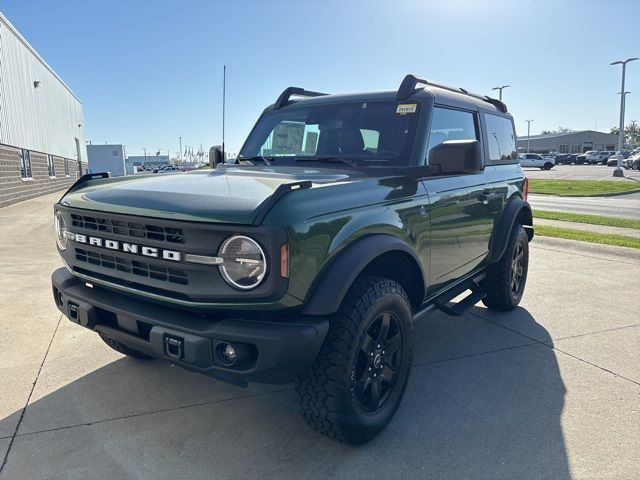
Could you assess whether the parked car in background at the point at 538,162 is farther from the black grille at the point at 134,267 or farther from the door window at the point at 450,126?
the black grille at the point at 134,267

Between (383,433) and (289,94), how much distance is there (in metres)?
2.86

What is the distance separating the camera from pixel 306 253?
2.24 metres

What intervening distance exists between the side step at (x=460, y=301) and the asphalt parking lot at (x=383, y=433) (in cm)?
34

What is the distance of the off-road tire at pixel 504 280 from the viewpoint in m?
4.66

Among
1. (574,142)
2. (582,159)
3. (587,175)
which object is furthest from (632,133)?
(587,175)

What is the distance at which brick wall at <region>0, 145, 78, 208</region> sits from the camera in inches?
616

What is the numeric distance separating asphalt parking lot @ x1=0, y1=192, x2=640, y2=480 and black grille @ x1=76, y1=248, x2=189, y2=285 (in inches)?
37.1

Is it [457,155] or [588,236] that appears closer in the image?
[457,155]

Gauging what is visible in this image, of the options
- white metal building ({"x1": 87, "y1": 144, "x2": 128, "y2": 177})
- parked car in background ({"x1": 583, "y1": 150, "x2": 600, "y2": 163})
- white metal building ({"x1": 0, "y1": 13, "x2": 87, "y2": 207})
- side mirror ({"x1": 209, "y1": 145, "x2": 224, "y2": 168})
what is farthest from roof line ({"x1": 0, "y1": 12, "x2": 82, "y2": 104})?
parked car in background ({"x1": 583, "y1": 150, "x2": 600, "y2": 163})

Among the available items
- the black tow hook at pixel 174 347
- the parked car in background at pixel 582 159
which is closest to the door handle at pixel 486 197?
the black tow hook at pixel 174 347

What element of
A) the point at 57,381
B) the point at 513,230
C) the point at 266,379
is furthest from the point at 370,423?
the point at 513,230

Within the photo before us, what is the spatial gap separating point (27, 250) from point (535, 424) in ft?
26.1

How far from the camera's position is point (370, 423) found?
2.62m

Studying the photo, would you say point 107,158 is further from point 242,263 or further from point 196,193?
point 242,263
